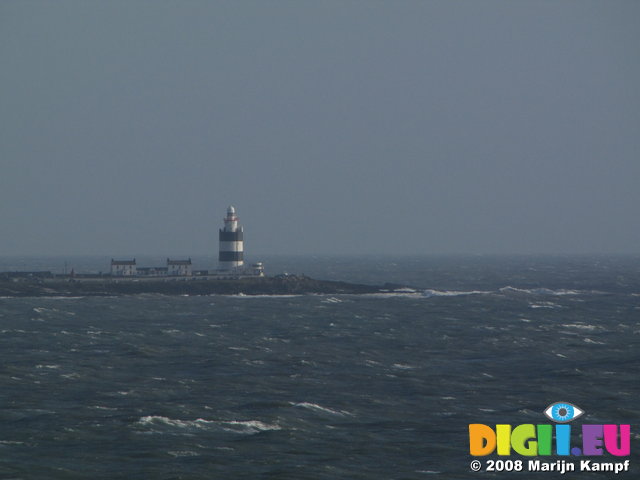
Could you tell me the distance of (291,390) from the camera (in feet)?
170

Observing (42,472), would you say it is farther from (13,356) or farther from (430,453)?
(13,356)

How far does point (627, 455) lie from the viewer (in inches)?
1516

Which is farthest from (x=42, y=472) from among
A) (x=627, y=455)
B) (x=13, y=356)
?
(x=13, y=356)

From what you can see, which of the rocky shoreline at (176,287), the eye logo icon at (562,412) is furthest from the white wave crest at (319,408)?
the rocky shoreline at (176,287)

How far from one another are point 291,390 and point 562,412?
12937mm

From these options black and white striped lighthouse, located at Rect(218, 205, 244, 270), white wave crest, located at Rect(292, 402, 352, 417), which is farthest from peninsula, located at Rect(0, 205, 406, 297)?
white wave crest, located at Rect(292, 402, 352, 417)

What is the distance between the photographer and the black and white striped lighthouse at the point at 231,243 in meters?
141

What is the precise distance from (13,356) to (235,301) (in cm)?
5935

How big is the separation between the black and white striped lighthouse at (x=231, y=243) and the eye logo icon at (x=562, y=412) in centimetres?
9550

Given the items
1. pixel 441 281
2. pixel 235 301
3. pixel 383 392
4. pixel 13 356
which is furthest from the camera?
pixel 441 281

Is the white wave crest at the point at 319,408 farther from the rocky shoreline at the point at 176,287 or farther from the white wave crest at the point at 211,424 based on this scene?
the rocky shoreline at the point at 176,287

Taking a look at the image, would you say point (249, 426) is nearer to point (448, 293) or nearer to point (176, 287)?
point (176, 287)

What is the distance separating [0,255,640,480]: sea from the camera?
37844mm

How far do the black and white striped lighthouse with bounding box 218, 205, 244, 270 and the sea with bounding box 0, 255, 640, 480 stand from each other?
1572 inches
